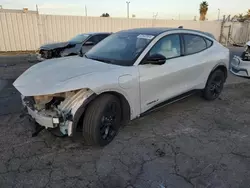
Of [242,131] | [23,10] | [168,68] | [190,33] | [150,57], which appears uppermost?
[23,10]

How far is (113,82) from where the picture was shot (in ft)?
9.88

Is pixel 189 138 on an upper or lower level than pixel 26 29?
lower

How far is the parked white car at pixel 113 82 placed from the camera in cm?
282

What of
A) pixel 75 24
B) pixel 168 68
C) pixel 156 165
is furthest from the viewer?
pixel 75 24

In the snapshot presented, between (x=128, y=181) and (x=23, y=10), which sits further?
(x=23, y=10)

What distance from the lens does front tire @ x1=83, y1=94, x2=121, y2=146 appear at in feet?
9.65

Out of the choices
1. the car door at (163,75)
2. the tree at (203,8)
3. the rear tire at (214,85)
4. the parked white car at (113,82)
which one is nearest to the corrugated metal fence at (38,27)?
the parked white car at (113,82)

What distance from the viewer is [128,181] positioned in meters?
2.57

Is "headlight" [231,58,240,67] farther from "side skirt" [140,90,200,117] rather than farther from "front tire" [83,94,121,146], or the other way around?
"front tire" [83,94,121,146]

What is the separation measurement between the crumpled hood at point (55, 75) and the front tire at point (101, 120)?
39 cm

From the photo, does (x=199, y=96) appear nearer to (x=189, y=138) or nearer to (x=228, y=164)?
(x=189, y=138)

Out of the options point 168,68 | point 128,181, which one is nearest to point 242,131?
point 168,68

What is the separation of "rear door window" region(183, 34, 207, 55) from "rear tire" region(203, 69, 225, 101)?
28.6 inches

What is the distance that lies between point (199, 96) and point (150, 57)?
267cm
